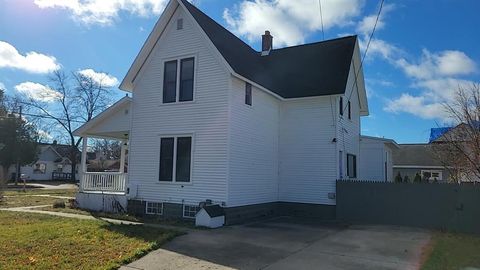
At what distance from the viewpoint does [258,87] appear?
15961 mm

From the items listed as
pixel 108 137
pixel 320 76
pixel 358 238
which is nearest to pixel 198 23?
pixel 320 76

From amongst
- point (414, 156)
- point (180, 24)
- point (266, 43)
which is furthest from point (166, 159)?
point (414, 156)

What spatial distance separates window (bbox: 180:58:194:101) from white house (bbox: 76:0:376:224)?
0.14 ft

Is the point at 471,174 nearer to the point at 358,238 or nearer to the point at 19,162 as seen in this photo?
the point at 358,238

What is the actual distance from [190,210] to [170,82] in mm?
5332

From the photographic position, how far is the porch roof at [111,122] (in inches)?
671

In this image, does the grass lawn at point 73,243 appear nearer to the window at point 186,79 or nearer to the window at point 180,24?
the window at point 186,79

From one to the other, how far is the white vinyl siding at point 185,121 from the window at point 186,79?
28 cm

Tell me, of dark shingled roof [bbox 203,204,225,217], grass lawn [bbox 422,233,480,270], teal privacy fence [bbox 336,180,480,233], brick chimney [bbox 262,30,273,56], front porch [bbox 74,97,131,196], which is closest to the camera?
grass lawn [bbox 422,233,480,270]

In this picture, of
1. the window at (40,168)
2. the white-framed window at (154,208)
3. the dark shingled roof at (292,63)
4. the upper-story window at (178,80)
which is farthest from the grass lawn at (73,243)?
the window at (40,168)

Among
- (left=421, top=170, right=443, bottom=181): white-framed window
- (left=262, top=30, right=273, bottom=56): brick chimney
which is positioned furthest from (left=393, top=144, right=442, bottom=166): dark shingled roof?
(left=262, top=30, right=273, bottom=56): brick chimney

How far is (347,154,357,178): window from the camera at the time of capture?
1933 cm

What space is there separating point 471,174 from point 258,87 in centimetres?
1047

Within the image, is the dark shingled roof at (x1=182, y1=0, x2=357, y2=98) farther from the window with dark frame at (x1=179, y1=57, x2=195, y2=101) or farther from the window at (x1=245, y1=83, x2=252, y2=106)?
the window with dark frame at (x1=179, y1=57, x2=195, y2=101)
